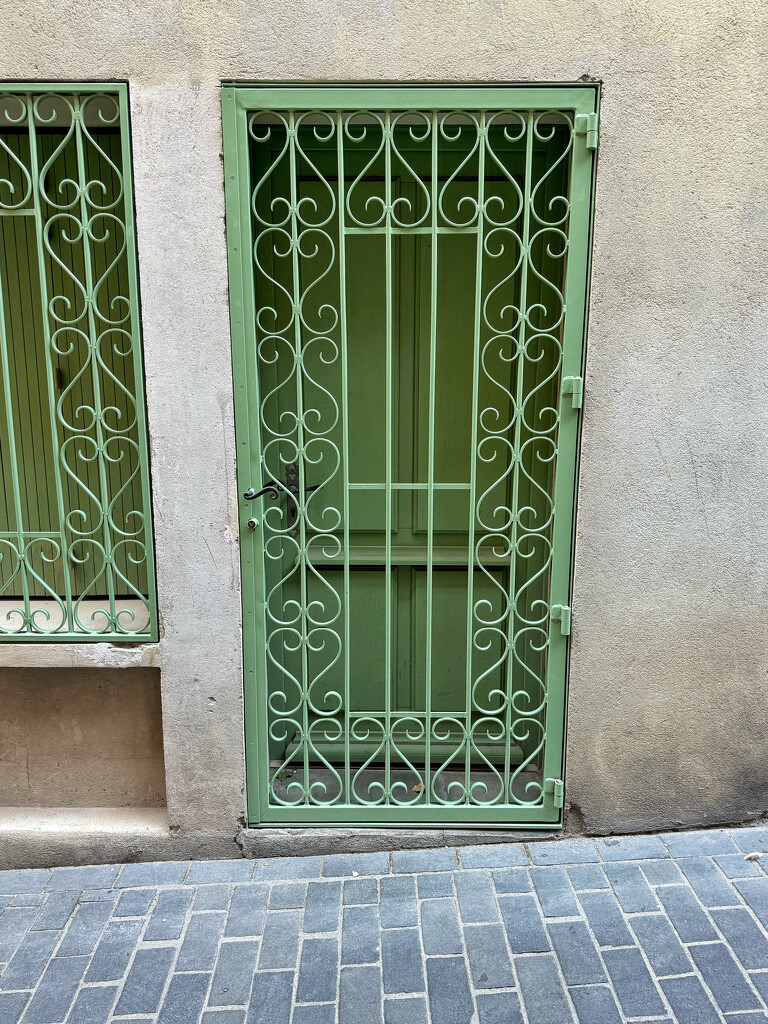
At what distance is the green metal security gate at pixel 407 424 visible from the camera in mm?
2863

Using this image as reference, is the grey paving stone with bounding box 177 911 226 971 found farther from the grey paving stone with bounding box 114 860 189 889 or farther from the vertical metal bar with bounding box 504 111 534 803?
the vertical metal bar with bounding box 504 111 534 803

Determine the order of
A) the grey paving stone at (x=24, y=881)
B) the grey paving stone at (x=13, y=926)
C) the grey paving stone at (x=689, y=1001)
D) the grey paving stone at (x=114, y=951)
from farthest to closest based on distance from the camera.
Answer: the grey paving stone at (x=24, y=881), the grey paving stone at (x=13, y=926), the grey paving stone at (x=114, y=951), the grey paving stone at (x=689, y=1001)

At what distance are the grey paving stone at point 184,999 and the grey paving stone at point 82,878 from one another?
25.5 inches

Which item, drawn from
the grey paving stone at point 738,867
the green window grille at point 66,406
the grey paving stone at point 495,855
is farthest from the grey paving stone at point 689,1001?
the green window grille at point 66,406

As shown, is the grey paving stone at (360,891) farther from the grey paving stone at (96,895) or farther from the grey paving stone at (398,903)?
the grey paving stone at (96,895)

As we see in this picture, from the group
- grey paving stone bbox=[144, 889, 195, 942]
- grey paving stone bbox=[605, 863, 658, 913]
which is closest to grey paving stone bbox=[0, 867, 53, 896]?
grey paving stone bbox=[144, 889, 195, 942]

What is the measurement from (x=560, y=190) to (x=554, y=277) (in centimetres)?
35

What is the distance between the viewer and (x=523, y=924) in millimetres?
2750

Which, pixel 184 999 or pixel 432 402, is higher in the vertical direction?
pixel 432 402

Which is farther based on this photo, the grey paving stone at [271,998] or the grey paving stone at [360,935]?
the grey paving stone at [360,935]

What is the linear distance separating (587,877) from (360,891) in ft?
2.96

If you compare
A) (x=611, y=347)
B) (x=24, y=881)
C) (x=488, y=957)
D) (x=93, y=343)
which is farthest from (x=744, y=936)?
(x=93, y=343)

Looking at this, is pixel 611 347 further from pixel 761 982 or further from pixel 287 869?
pixel 287 869

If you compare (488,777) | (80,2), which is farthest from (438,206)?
(488,777)
